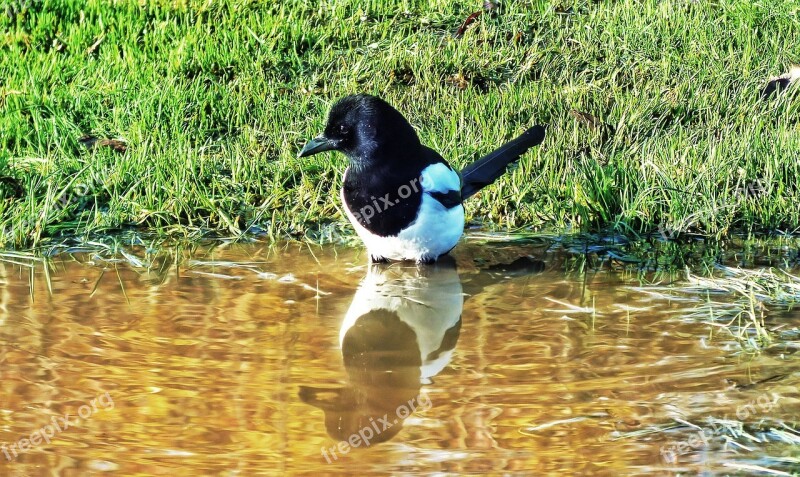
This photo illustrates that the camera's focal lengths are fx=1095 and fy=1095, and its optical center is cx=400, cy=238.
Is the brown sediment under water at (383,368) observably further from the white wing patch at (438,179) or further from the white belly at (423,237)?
the white wing patch at (438,179)

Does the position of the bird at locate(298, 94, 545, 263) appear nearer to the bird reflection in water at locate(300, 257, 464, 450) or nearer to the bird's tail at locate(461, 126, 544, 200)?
the bird reflection in water at locate(300, 257, 464, 450)

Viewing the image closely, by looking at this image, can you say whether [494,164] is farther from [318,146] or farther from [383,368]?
[383,368]

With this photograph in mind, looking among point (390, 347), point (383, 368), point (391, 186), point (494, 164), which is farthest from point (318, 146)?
point (383, 368)

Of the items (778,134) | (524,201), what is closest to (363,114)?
(524,201)

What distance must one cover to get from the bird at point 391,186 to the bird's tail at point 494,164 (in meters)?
0.34

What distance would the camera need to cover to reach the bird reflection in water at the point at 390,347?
296 cm

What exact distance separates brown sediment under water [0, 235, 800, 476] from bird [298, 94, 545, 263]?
0.15 metres

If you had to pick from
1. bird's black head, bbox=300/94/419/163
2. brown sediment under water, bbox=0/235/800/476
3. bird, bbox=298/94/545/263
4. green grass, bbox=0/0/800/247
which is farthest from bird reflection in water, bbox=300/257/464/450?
green grass, bbox=0/0/800/247

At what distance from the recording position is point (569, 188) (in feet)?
17.0

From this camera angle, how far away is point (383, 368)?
337cm

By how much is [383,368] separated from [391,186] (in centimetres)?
121

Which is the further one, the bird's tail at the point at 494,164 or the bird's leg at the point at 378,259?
the bird's tail at the point at 494,164

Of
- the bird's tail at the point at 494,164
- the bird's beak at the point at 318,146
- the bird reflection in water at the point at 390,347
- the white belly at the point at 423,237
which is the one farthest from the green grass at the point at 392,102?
the bird reflection in water at the point at 390,347

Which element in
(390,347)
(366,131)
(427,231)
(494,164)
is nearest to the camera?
(390,347)
